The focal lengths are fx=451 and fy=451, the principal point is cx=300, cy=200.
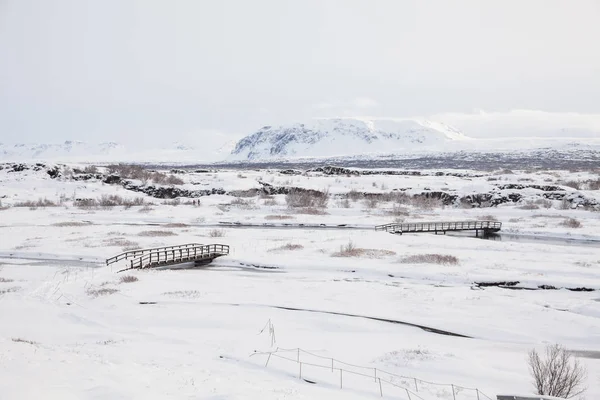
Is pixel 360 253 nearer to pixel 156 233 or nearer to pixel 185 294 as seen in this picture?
pixel 185 294

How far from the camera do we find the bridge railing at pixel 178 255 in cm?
3428

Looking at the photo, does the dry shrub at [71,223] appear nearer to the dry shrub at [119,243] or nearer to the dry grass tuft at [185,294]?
the dry shrub at [119,243]

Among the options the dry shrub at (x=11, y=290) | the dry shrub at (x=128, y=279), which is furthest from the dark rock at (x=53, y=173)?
the dry shrub at (x=128, y=279)

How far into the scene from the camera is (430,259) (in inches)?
1395

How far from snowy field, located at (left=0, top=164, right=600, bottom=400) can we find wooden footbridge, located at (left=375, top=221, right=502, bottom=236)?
1.56 m

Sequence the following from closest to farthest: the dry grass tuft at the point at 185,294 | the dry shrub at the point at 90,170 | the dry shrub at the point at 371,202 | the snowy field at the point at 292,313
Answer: the snowy field at the point at 292,313 → the dry grass tuft at the point at 185,294 → the dry shrub at the point at 371,202 → the dry shrub at the point at 90,170

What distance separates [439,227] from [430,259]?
21.6 meters

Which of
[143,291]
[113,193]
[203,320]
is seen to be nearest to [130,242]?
[143,291]

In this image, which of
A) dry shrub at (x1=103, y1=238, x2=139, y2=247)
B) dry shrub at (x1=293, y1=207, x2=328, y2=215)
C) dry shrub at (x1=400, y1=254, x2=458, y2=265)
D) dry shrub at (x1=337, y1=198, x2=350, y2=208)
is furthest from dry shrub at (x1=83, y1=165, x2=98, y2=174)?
dry shrub at (x1=400, y1=254, x2=458, y2=265)

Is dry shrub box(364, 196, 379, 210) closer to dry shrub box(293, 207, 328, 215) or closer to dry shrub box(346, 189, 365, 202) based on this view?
dry shrub box(346, 189, 365, 202)

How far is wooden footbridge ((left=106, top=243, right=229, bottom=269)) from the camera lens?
1342 inches

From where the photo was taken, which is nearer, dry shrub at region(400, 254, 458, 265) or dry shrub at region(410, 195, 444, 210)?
dry shrub at region(400, 254, 458, 265)

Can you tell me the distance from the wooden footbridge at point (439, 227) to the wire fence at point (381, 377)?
36066 mm

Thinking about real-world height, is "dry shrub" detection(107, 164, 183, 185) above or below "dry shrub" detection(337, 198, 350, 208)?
above
